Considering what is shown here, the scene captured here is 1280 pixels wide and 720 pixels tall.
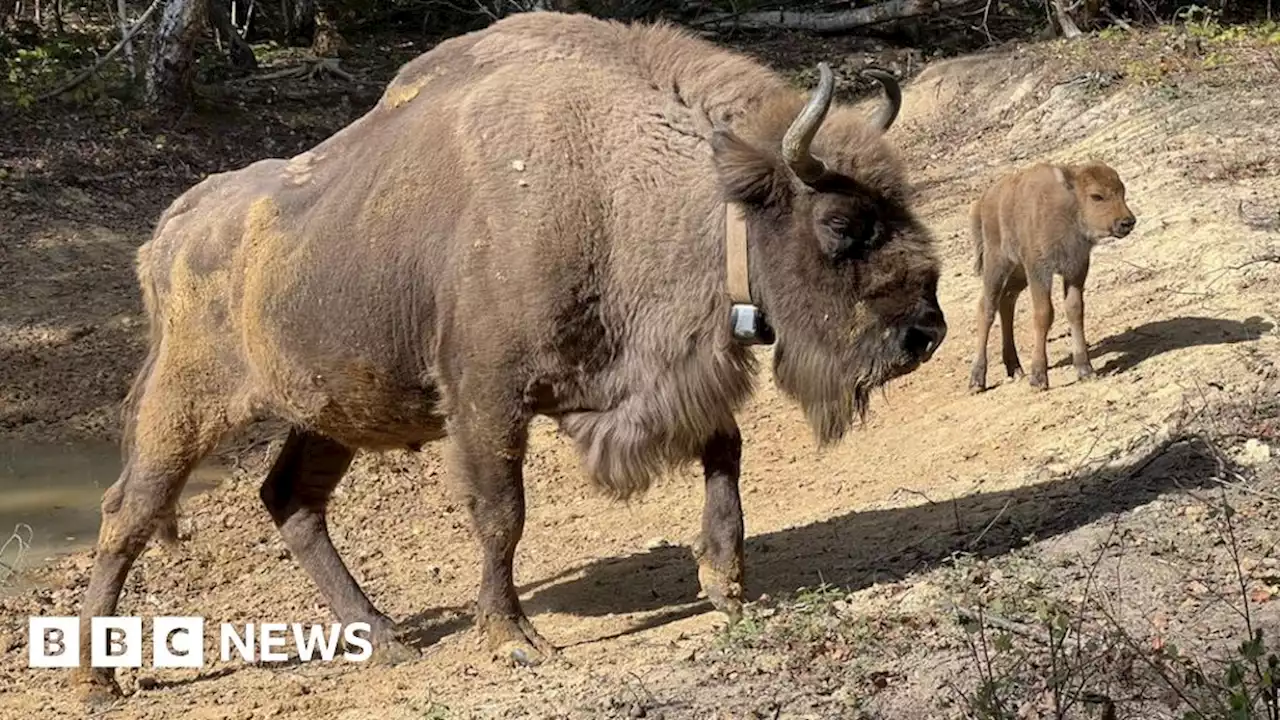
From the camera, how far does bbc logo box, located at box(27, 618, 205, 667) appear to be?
7.62 meters

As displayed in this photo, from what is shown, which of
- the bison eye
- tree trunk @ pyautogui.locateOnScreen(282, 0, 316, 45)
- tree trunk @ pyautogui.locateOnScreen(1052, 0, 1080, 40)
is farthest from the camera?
tree trunk @ pyautogui.locateOnScreen(282, 0, 316, 45)

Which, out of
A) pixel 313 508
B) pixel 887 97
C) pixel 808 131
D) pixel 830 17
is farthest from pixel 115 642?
pixel 830 17

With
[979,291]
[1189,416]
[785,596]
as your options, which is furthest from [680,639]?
[979,291]

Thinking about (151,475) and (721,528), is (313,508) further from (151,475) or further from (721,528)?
(721,528)

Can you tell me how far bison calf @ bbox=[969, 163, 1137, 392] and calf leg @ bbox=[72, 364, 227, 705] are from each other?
511 cm

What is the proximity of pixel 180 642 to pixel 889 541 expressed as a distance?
11.6ft

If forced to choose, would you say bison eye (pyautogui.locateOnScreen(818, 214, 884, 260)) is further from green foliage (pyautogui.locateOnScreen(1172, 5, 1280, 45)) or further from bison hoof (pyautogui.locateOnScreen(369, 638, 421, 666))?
green foliage (pyautogui.locateOnScreen(1172, 5, 1280, 45))

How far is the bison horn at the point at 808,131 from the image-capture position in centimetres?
596

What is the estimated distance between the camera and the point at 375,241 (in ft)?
23.2

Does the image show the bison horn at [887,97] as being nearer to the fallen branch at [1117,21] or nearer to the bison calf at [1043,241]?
the bison calf at [1043,241]

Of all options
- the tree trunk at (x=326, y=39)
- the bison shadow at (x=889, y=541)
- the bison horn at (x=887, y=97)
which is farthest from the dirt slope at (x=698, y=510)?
the tree trunk at (x=326, y=39)

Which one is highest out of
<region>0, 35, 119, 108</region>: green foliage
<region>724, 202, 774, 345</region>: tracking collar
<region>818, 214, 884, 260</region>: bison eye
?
<region>818, 214, 884, 260</region>: bison eye

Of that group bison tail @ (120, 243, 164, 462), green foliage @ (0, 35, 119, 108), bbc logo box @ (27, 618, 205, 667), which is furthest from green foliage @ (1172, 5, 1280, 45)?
bbc logo box @ (27, 618, 205, 667)

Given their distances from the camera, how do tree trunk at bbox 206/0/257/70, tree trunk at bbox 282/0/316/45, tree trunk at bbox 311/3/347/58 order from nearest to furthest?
tree trunk at bbox 206/0/257/70 → tree trunk at bbox 311/3/347/58 → tree trunk at bbox 282/0/316/45
